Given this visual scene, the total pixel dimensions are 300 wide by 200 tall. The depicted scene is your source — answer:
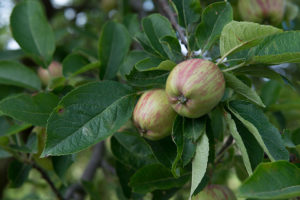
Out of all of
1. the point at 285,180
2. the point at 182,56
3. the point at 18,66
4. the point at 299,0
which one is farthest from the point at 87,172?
the point at 299,0

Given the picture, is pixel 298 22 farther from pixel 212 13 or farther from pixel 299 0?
pixel 212 13

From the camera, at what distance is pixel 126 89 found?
1.06 m

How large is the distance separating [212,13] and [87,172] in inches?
51.6

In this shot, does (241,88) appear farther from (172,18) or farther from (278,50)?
(172,18)

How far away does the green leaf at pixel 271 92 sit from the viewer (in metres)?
1.56

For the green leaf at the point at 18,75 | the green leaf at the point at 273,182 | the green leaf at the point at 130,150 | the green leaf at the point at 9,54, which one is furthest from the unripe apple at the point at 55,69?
the green leaf at the point at 273,182

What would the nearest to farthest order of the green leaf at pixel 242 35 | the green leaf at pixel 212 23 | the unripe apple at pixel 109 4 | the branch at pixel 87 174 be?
the green leaf at pixel 242 35, the green leaf at pixel 212 23, the branch at pixel 87 174, the unripe apple at pixel 109 4

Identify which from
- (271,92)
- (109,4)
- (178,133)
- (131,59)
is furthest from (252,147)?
(109,4)

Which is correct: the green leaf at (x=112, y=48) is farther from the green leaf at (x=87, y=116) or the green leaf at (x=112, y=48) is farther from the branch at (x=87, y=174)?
the branch at (x=87, y=174)

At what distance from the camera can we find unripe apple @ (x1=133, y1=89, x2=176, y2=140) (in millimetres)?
979

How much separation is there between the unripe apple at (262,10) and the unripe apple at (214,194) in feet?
2.61

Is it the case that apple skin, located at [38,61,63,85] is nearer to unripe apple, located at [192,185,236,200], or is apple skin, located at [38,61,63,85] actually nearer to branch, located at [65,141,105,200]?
branch, located at [65,141,105,200]

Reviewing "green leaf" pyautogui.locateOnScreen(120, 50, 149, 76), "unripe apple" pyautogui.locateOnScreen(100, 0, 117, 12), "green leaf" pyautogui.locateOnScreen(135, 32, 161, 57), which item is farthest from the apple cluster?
"unripe apple" pyautogui.locateOnScreen(100, 0, 117, 12)

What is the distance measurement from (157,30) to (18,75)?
621 mm
